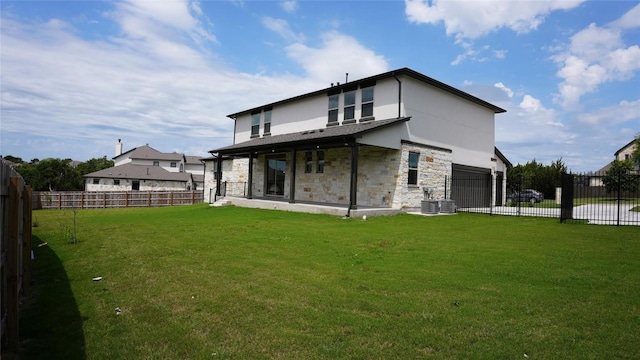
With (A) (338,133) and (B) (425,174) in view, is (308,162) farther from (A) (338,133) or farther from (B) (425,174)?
(B) (425,174)

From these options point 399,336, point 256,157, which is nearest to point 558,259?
point 399,336

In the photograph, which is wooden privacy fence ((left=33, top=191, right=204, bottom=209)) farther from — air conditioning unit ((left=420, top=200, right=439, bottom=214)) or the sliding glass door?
air conditioning unit ((left=420, top=200, right=439, bottom=214))

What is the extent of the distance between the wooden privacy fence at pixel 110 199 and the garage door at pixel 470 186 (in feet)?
72.4

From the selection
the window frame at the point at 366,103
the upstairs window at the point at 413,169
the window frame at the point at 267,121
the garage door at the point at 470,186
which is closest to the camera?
the upstairs window at the point at 413,169

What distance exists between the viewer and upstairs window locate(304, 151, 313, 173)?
22.3 m

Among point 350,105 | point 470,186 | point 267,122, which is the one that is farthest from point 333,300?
point 267,122

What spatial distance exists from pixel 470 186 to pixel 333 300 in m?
20.1

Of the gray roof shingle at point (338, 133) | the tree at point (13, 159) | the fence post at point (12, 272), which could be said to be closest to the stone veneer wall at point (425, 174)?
the gray roof shingle at point (338, 133)

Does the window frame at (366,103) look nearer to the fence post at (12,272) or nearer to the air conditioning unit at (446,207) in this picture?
the air conditioning unit at (446,207)

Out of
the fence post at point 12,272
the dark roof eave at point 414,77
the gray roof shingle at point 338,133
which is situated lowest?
the fence post at point 12,272

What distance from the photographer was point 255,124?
92.5 ft

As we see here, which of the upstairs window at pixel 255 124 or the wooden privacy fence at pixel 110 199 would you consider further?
the wooden privacy fence at pixel 110 199

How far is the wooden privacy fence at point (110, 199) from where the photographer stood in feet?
93.1

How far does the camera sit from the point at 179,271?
672 centimetres
